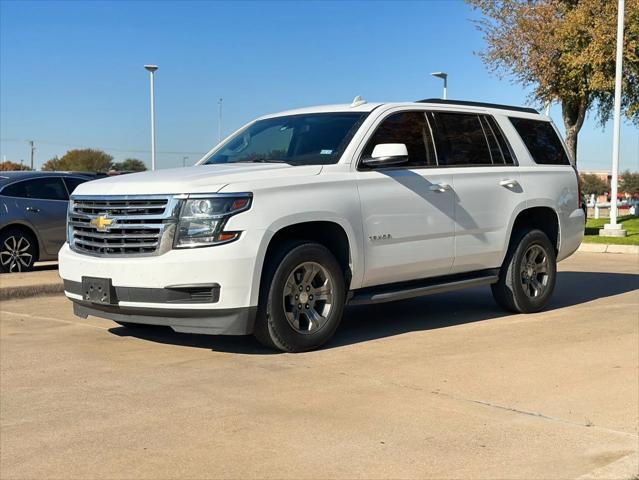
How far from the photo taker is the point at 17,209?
11.4 metres

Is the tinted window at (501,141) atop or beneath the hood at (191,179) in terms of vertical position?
atop

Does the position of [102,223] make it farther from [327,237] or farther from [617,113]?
[617,113]

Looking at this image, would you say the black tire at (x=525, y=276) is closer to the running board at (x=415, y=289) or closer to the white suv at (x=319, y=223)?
the white suv at (x=319, y=223)

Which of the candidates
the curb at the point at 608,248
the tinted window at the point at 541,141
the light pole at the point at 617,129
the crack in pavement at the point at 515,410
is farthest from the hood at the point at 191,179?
the light pole at the point at 617,129

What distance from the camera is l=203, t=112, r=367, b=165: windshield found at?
21.1ft

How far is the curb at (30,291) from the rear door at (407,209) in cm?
472

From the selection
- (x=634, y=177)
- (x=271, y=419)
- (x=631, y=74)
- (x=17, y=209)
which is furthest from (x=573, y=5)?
(x=634, y=177)

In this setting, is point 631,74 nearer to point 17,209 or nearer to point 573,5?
point 573,5

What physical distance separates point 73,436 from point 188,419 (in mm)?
624

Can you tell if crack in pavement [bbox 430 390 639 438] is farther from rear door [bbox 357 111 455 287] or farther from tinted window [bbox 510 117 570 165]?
tinted window [bbox 510 117 570 165]

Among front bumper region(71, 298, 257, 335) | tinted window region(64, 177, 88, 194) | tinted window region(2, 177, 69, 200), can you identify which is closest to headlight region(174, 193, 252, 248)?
front bumper region(71, 298, 257, 335)

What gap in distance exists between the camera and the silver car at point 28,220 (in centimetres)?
1126

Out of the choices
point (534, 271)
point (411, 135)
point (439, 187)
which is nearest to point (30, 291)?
point (411, 135)

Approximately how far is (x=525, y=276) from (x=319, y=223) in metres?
2.77
